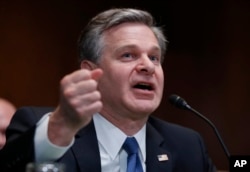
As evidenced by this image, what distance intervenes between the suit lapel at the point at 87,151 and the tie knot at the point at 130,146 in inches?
4.3

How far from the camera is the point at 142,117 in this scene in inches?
74.9

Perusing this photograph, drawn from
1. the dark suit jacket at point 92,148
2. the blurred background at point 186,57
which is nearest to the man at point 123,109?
the dark suit jacket at point 92,148

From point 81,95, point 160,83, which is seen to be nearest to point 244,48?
point 160,83

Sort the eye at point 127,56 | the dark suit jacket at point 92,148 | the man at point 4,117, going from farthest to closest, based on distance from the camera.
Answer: the man at point 4,117 < the eye at point 127,56 < the dark suit jacket at point 92,148

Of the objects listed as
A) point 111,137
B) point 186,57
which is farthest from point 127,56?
point 186,57

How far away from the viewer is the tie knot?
1871 mm

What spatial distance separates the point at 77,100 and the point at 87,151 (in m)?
0.57

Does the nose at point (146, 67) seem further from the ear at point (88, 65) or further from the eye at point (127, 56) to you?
the ear at point (88, 65)

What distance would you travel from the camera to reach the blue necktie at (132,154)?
5.98ft

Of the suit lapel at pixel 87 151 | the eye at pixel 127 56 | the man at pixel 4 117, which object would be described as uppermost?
the eye at pixel 127 56

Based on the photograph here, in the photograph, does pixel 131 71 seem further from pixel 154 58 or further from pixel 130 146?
pixel 130 146

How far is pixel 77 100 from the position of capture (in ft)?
4.16

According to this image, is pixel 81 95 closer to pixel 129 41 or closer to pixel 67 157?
pixel 67 157

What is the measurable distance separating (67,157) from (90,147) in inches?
4.0
